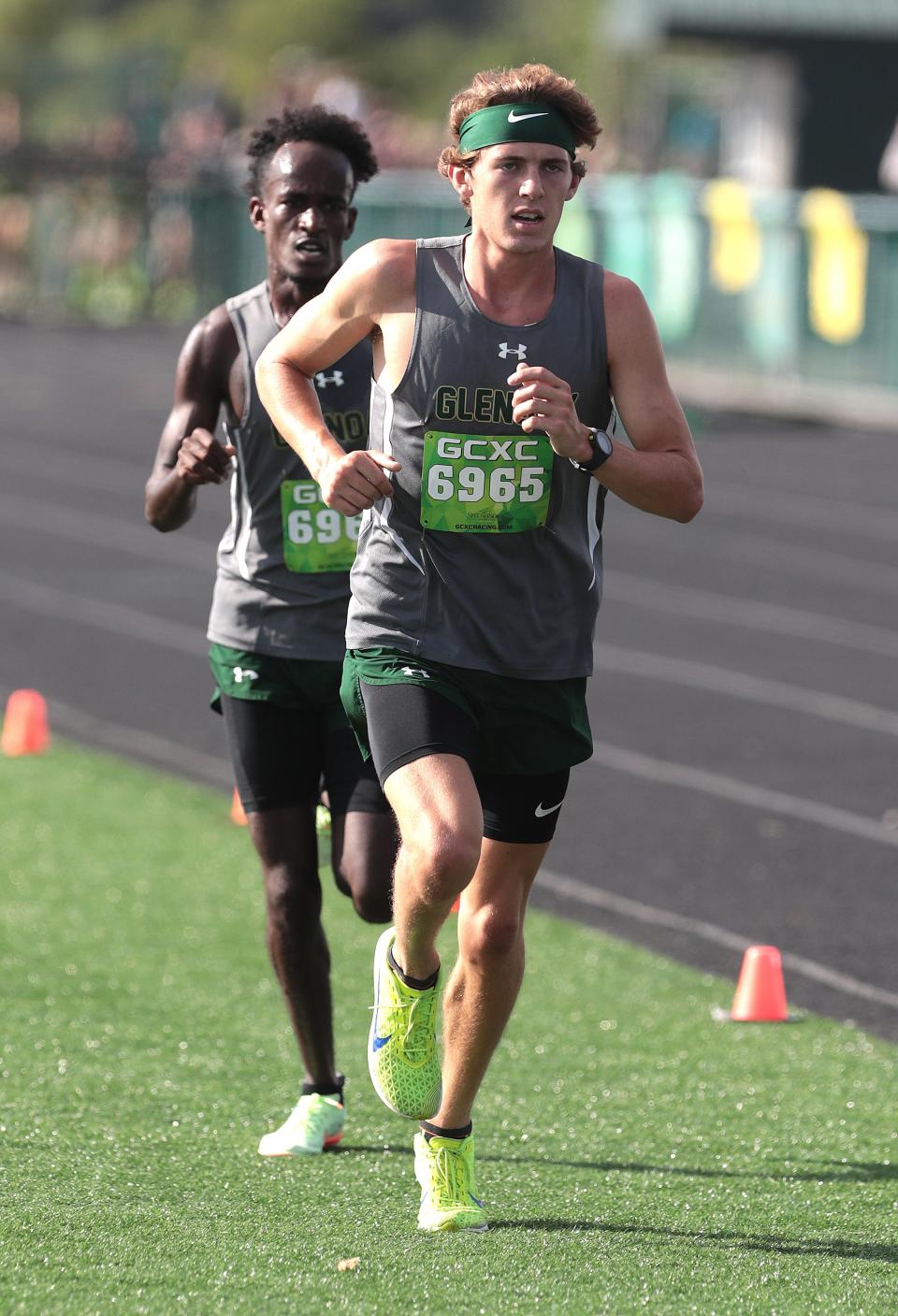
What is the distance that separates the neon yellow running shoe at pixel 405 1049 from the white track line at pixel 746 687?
604 cm

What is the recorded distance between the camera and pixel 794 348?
2138cm

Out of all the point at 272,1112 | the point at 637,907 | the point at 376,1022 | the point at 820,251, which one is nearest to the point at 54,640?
the point at 637,907

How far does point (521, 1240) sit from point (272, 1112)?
121 centimetres

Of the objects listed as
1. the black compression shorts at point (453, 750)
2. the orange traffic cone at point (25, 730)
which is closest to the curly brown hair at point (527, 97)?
the black compression shorts at point (453, 750)

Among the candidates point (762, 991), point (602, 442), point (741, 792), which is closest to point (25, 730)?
point (741, 792)

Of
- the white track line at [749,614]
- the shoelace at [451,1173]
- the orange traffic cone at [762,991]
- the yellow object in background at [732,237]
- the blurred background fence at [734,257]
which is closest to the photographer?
the shoelace at [451,1173]

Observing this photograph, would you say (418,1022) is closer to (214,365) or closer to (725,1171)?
(725,1171)

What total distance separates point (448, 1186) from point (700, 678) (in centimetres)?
692

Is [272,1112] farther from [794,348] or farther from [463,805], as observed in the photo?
[794,348]

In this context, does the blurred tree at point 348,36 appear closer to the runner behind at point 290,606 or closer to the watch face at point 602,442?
the runner behind at point 290,606

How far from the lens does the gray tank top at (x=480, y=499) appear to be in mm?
3910

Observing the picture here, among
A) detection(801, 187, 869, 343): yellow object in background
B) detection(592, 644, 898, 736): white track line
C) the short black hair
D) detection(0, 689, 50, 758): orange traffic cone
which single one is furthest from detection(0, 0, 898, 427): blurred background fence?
the short black hair

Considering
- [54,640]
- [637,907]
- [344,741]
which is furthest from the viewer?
[54,640]

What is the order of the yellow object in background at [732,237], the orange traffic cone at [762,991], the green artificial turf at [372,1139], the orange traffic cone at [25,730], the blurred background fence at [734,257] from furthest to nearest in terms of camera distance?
the yellow object in background at [732,237]
the blurred background fence at [734,257]
the orange traffic cone at [25,730]
the orange traffic cone at [762,991]
the green artificial turf at [372,1139]
